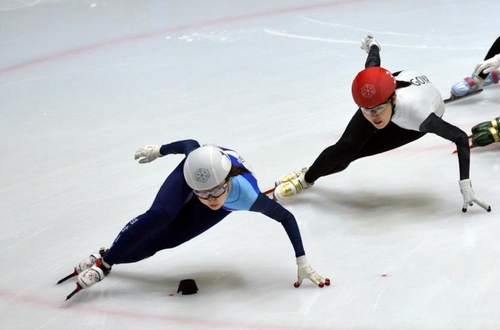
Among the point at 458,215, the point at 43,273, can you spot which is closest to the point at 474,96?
the point at 458,215

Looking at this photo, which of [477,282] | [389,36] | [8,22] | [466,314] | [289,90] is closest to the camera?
[466,314]

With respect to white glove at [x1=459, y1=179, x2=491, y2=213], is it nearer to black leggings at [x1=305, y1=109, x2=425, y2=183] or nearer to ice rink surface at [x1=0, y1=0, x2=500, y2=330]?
ice rink surface at [x1=0, y1=0, x2=500, y2=330]

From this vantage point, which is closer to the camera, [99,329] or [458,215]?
[99,329]

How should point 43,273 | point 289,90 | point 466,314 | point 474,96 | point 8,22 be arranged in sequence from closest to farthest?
point 466,314, point 43,273, point 474,96, point 289,90, point 8,22

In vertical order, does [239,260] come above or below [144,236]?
below

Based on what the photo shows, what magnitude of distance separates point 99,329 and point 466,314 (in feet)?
5.33

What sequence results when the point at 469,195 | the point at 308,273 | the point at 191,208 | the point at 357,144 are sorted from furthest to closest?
1. the point at 357,144
2. the point at 469,195
3. the point at 191,208
4. the point at 308,273

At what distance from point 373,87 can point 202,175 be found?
1113 mm

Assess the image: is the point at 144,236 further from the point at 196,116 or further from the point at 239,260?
the point at 196,116

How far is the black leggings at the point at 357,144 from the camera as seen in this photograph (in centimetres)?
479

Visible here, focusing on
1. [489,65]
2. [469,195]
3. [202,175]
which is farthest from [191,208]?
[489,65]

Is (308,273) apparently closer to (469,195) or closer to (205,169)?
(205,169)

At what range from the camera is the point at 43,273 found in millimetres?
4355

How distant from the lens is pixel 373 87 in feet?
14.2
